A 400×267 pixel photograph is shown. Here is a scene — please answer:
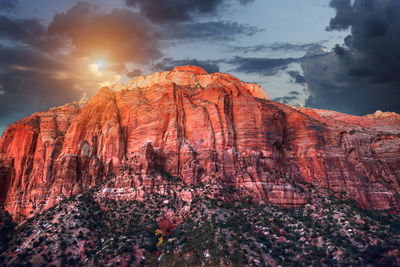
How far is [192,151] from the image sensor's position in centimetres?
7694

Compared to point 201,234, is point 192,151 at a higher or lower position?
higher

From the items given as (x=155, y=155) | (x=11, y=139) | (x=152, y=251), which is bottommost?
(x=152, y=251)

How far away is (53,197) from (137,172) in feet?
63.0

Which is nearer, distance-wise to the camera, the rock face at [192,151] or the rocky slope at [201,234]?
the rocky slope at [201,234]

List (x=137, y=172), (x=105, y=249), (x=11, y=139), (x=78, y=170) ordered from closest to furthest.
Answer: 1. (x=105, y=249)
2. (x=137, y=172)
3. (x=78, y=170)
4. (x=11, y=139)

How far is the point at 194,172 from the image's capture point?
73.6 meters

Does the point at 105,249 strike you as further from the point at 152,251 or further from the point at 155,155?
the point at 155,155

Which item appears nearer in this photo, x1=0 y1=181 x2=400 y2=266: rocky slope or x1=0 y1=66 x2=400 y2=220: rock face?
x1=0 y1=181 x2=400 y2=266: rocky slope

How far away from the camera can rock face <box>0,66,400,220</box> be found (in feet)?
243

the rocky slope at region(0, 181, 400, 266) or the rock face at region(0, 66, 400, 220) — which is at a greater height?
the rock face at region(0, 66, 400, 220)

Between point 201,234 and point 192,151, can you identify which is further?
point 192,151

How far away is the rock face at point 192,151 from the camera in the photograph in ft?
243

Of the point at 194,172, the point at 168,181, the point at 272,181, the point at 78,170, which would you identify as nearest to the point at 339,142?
the point at 272,181

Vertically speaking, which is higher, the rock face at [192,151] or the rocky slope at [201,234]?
the rock face at [192,151]
